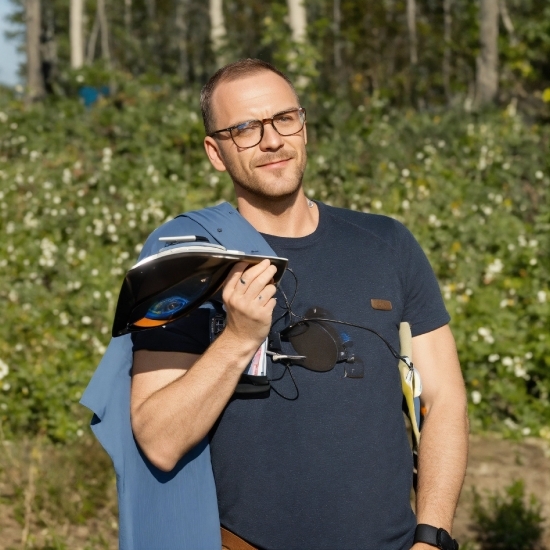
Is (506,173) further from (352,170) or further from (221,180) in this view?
(221,180)

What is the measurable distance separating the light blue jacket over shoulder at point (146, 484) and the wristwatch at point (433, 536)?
0.52m

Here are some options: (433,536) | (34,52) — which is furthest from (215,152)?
(34,52)

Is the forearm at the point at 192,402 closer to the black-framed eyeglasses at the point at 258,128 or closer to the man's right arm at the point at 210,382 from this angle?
the man's right arm at the point at 210,382

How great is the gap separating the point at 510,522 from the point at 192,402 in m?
3.36

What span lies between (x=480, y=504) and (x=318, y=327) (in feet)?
11.4

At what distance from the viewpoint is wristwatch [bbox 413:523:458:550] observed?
7.67 feet

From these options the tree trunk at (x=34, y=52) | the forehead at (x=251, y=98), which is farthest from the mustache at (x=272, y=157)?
the tree trunk at (x=34, y=52)

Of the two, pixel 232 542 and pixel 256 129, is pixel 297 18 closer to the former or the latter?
pixel 256 129

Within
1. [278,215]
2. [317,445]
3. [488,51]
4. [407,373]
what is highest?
[488,51]

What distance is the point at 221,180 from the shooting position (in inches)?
394

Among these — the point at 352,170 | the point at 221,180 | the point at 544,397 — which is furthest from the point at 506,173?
the point at 544,397

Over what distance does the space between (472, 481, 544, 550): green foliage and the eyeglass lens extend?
318 centimetres

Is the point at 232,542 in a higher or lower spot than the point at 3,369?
higher

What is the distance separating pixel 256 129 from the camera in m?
2.51
